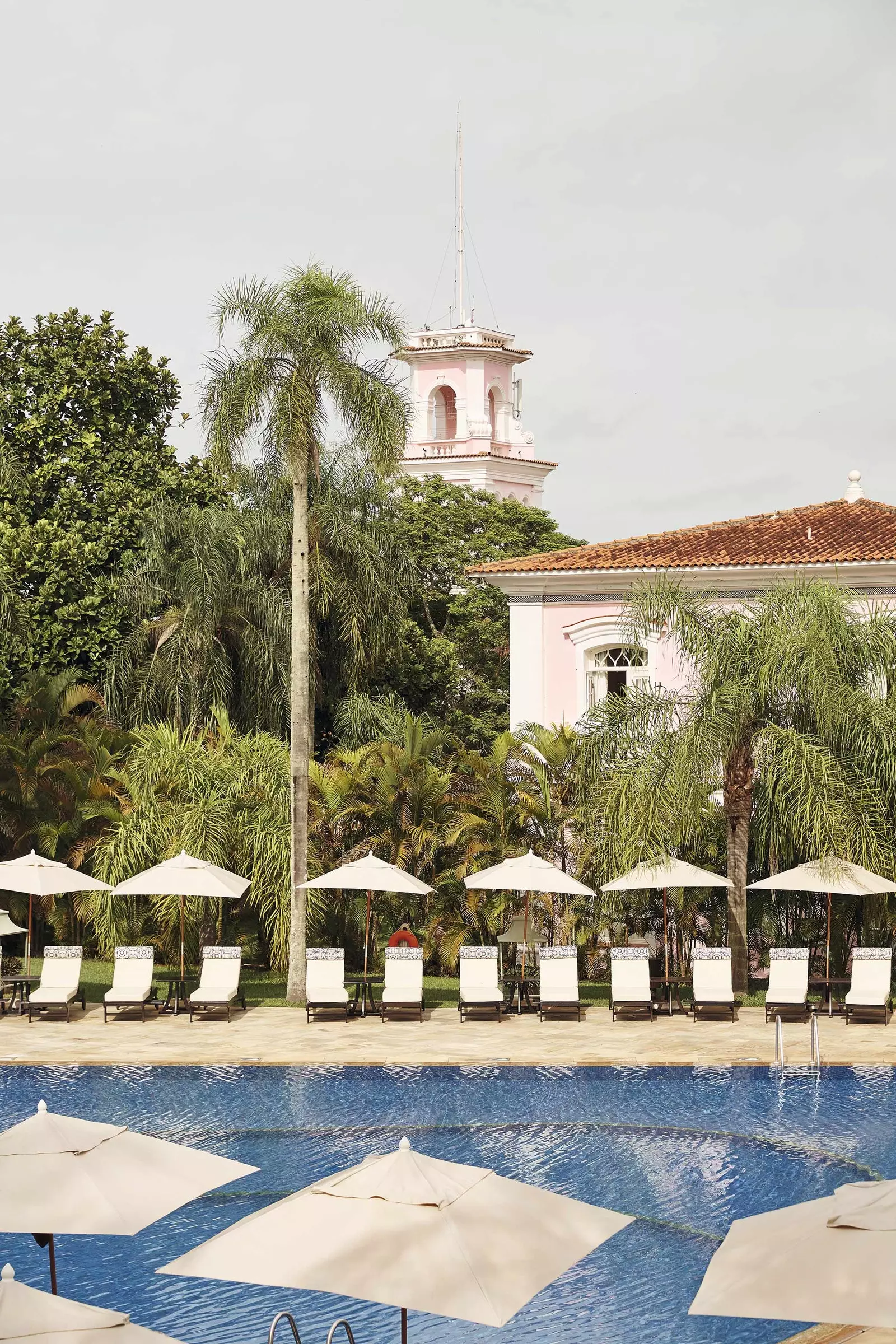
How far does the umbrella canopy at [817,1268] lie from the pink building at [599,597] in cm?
2081

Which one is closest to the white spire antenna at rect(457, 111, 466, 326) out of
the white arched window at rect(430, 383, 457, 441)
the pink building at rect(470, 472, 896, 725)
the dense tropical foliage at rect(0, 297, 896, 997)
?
the white arched window at rect(430, 383, 457, 441)

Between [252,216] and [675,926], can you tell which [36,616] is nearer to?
[252,216]

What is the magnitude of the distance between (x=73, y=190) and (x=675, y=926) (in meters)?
16.6

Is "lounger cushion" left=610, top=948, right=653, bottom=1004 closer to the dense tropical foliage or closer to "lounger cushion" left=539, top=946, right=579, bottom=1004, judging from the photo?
"lounger cushion" left=539, top=946, right=579, bottom=1004

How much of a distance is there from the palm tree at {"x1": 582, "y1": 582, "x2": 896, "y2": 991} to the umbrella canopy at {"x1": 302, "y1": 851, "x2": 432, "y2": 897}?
2908 mm

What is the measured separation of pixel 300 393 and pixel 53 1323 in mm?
15746

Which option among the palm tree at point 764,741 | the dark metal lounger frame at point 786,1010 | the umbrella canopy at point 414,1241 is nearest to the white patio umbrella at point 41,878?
the palm tree at point 764,741

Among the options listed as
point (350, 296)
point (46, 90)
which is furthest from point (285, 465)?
point (46, 90)

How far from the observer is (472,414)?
Result: 68.6 m

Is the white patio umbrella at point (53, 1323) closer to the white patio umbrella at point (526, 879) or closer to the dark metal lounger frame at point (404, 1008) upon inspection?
the dark metal lounger frame at point (404, 1008)

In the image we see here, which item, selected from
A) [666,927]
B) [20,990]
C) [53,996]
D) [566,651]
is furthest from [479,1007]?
[566,651]

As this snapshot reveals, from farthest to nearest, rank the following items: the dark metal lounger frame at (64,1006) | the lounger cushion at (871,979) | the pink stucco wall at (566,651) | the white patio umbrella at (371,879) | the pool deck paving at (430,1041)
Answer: the pink stucco wall at (566,651), the white patio umbrella at (371,879), the dark metal lounger frame at (64,1006), the lounger cushion at (871,979), the pool deck paving at (430,1041)

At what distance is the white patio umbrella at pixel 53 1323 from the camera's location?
5.71 m

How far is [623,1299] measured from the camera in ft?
33.0
